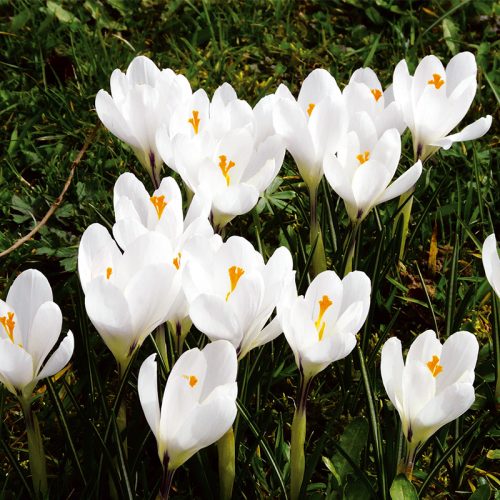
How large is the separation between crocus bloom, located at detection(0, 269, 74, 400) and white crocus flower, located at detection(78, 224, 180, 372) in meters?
0.07

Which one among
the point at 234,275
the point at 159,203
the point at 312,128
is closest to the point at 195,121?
the point at 312,128

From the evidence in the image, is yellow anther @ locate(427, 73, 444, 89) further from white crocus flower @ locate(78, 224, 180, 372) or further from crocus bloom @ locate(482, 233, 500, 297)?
white crocus flower @ locate(78, 224, 180, 372)

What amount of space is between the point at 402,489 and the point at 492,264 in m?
0.47

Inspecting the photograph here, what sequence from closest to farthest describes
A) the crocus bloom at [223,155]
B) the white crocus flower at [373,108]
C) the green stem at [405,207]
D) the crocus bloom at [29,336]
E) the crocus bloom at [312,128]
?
the crocus bloom at [29,336], the crocus bloom at [223,155], the crocus bloom at [312,128], the white crocus flower at [373,108], the green stem at [405,207]

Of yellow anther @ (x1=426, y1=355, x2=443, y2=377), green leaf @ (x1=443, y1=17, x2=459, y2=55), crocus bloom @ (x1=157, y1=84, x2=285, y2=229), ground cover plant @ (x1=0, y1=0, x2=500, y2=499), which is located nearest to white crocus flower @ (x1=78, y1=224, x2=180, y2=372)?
ground cover plant @ (x1=0, y1=0, x2=500, y2=499)

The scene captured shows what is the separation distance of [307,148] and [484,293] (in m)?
0.68

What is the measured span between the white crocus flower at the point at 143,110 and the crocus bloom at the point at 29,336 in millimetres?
600

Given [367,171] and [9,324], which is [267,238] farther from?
[9,324]

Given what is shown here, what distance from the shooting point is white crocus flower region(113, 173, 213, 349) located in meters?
1.46

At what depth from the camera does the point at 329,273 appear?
1420mm

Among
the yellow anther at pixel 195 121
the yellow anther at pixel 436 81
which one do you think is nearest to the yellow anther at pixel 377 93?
the yellow anther at pixel 436 81

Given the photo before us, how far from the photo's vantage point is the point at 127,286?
133cm

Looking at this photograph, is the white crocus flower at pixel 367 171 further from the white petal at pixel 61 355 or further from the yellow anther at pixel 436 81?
the white petal at pixel 61 355

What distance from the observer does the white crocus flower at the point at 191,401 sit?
1.20 m
